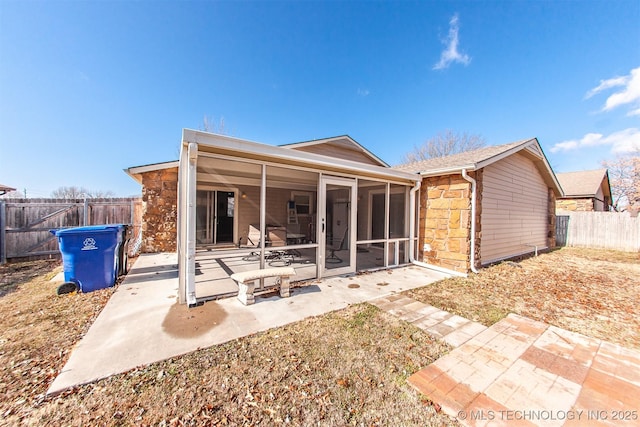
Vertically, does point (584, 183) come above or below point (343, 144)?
below

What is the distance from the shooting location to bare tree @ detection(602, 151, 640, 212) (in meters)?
20.9

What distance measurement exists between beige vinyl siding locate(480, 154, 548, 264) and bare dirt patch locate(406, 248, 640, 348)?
84 cm

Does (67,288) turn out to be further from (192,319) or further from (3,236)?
(3,236)

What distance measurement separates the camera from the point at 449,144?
72.6 feet

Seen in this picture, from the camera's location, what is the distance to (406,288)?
4.75m

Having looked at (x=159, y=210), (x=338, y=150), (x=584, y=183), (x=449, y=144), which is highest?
(x=449, y=144)

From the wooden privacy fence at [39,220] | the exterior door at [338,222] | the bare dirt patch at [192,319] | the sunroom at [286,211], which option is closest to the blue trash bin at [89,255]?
the sunroom at [286,211]

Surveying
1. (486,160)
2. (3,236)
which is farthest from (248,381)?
(3,236)

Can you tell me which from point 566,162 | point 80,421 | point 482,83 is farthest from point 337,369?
point 566,162

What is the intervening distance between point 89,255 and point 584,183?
26.8 m

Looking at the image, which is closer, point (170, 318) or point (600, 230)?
point (170, 318)

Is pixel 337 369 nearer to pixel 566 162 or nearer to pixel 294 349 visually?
pixel 294 349

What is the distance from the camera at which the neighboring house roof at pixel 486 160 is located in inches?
229

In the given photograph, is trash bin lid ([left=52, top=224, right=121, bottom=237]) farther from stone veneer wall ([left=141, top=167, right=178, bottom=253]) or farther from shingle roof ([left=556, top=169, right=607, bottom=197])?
shingle roof ([left=556, top=169, right=607, bottom=197])
